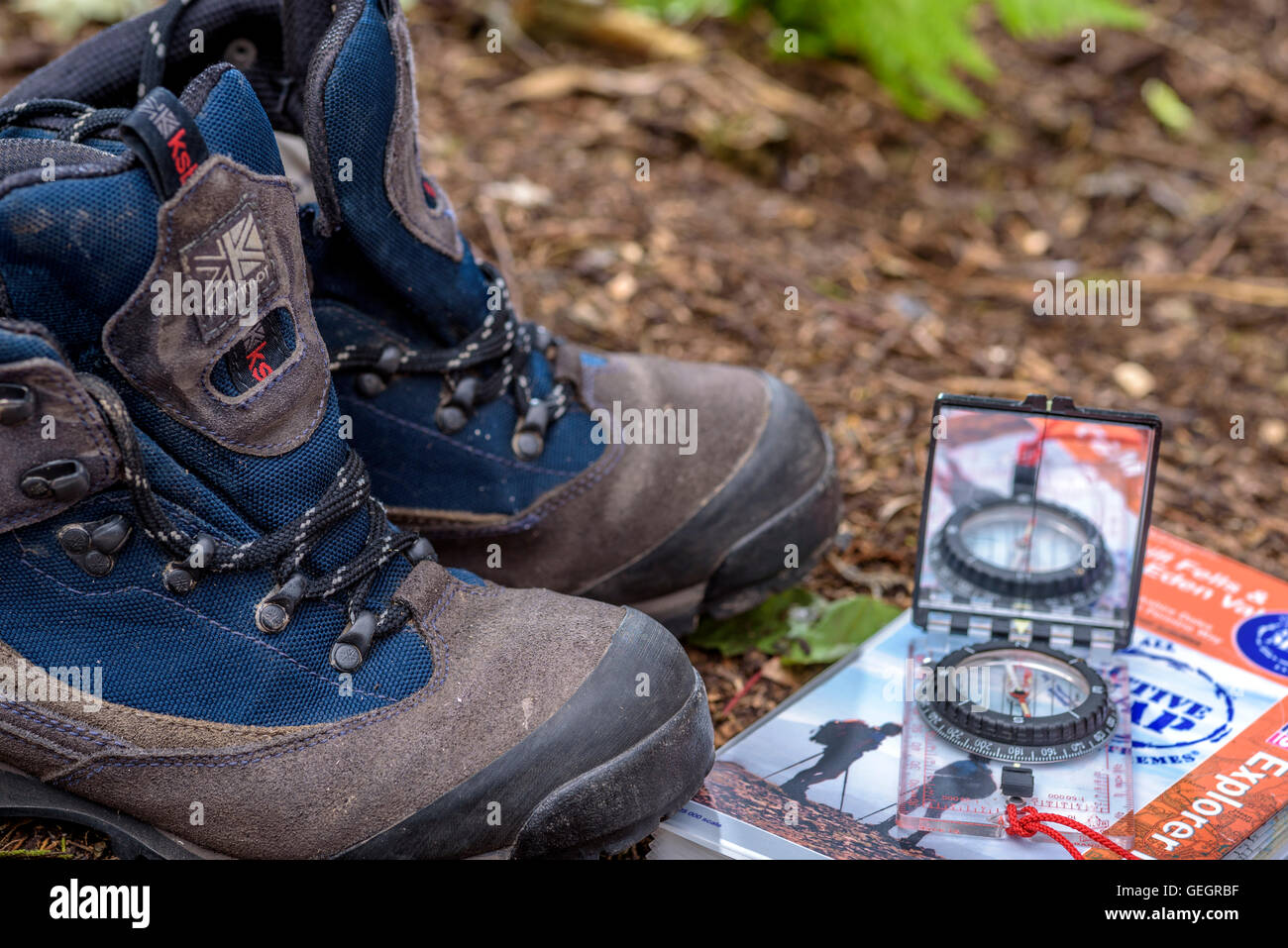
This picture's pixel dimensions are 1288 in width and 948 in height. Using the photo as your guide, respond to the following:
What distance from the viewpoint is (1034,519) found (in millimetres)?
1939

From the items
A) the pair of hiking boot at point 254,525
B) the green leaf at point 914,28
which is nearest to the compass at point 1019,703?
the pair of hiking boot at point 254,525

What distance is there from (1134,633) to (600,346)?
47.7 inches

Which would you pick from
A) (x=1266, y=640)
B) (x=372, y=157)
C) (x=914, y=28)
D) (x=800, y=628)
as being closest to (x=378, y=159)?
(x=372, y=157)

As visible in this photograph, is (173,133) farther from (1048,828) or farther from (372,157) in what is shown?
(1048,828)

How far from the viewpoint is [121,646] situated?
1.31m

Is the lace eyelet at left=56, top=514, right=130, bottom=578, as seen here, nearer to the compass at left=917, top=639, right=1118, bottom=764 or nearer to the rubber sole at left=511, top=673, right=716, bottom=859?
the rubber sole at left=511, top=673, right=716, bottom=859

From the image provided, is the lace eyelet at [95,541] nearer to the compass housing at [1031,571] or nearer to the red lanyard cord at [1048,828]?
the red lanyard cord at [1048,828]

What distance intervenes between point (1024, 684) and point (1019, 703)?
5 centimetres

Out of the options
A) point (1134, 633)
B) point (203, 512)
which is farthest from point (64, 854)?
point (1134, 633)

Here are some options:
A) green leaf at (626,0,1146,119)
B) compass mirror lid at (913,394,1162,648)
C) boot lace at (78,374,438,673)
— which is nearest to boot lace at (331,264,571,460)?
boot lace at (78,374,438,673)

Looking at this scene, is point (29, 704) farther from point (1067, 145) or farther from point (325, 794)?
point (1067, 145)

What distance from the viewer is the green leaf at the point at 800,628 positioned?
6.30 feet

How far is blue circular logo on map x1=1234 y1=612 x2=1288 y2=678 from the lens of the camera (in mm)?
→ 1771

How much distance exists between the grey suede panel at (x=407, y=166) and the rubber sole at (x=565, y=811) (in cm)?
70
